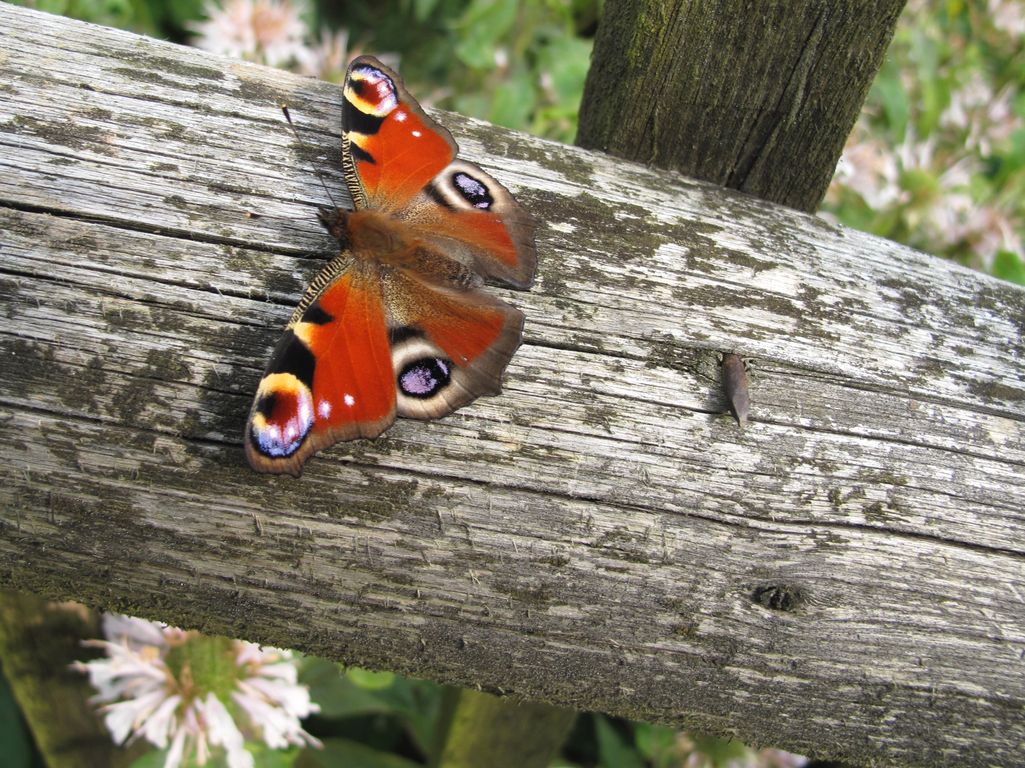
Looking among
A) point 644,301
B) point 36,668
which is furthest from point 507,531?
point 36,668

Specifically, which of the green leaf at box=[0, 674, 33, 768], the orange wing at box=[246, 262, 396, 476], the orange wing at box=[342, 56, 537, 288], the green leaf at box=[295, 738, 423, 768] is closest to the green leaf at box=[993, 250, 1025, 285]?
the orange wing at box=[342, 56, 537, 288]

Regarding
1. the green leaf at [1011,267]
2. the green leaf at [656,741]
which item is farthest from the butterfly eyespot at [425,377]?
the green leaf at [1011,267]

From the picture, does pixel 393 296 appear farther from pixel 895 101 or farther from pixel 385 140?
pixel 895 101

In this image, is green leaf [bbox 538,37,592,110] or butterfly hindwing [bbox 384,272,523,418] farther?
green leaf [bbox 538,37,592,110]

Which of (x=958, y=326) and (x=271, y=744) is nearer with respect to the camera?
(x=958, y=326)

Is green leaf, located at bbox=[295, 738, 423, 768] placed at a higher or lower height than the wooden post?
lower

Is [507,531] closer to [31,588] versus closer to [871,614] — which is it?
[871,614]

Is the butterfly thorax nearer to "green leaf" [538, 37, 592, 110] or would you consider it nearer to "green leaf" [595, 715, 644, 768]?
"green leaf" [538, 37, 592, 110]
